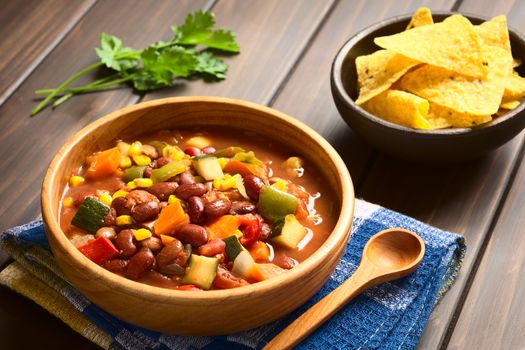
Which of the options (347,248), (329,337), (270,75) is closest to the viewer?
(329,337)

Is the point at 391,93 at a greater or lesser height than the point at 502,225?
greater

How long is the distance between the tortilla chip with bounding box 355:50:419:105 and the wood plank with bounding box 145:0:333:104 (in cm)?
39

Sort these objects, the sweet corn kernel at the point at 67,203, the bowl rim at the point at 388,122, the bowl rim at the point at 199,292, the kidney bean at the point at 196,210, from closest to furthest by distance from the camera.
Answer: the bowl rim at the point at 199,292, the kidney bean at the point at 196,210, the sweet corn kernel at the point at 67,203, the bowl rim at the point at 388,122

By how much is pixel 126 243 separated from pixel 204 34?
1234 mm

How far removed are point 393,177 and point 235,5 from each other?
1077 millimetres

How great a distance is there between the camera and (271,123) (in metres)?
2.20

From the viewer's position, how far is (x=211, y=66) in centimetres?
284

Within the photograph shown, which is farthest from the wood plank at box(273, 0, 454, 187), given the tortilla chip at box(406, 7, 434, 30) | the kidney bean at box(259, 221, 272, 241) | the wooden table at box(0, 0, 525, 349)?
the kidney bean at box(259, 221, 272, 241)

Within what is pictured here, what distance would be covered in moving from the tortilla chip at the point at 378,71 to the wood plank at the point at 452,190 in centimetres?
23

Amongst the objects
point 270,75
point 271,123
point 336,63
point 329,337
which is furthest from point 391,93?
point 329,337

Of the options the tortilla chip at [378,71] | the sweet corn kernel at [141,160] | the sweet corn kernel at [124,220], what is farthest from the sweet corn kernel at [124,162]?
the tortilla chip at [378,71]

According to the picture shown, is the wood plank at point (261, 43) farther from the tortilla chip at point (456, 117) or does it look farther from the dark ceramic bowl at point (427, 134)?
the tortilla chip at point (456, 117)

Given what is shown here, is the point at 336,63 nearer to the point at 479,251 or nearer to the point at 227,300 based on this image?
the point at 479,251

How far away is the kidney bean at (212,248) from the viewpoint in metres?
1.82
